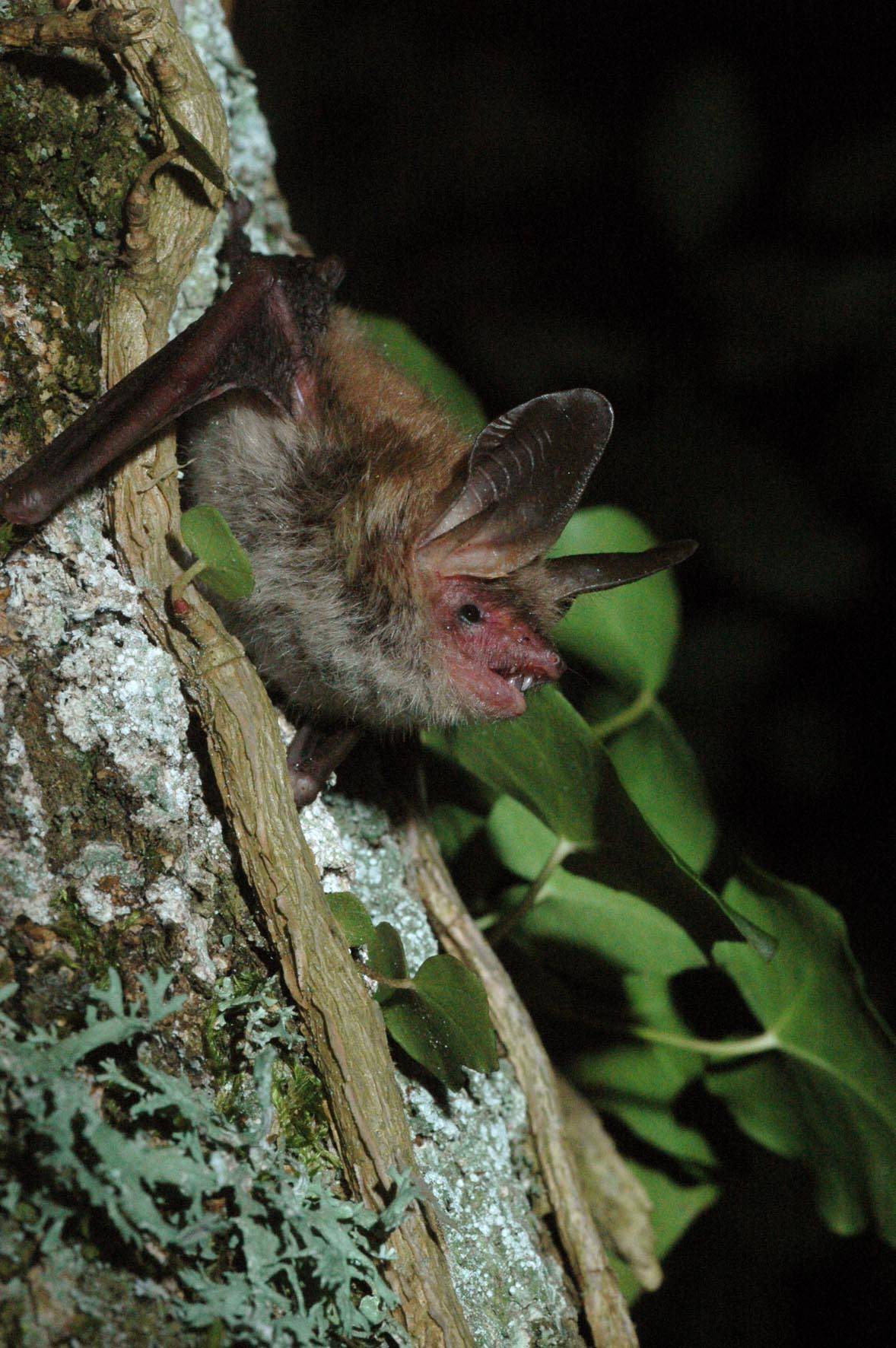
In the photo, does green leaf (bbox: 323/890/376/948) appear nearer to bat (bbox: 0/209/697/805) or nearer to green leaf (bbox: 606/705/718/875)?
bat (bbox: 0/209/697/805)

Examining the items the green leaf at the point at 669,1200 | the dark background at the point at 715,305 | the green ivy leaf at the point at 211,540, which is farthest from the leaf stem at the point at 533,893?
the dark background at the point at 715,305

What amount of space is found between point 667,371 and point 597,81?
3.47 ft

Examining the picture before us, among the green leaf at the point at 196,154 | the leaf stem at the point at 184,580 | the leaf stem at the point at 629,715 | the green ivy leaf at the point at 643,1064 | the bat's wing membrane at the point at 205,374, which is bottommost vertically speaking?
the green ivy leaf at the point at 643,1064

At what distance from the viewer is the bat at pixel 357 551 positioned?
2.04 meters

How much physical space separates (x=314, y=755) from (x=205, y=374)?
786mm

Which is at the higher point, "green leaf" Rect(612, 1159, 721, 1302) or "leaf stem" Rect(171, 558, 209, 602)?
"leaf stem" Rect(171, 558, 209, 602)

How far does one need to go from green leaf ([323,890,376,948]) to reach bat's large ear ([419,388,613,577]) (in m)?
0.73

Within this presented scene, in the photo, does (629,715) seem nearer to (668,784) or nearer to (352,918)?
(668,784)

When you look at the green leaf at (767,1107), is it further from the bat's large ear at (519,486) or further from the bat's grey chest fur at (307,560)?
the bat's large ear at (519,486)

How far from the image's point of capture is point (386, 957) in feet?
5.58

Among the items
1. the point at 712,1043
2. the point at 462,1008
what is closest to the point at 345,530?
the point at 462,1008

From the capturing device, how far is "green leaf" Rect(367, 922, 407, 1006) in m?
1.69

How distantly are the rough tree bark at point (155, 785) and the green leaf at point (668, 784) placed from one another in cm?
85

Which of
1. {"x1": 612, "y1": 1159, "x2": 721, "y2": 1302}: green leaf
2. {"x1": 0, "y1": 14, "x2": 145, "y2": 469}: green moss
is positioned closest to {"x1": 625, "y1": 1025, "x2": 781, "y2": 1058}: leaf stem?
{"x1": 612, "y1": 1159, "x2": 721, "y2": 1302}: green leaf
